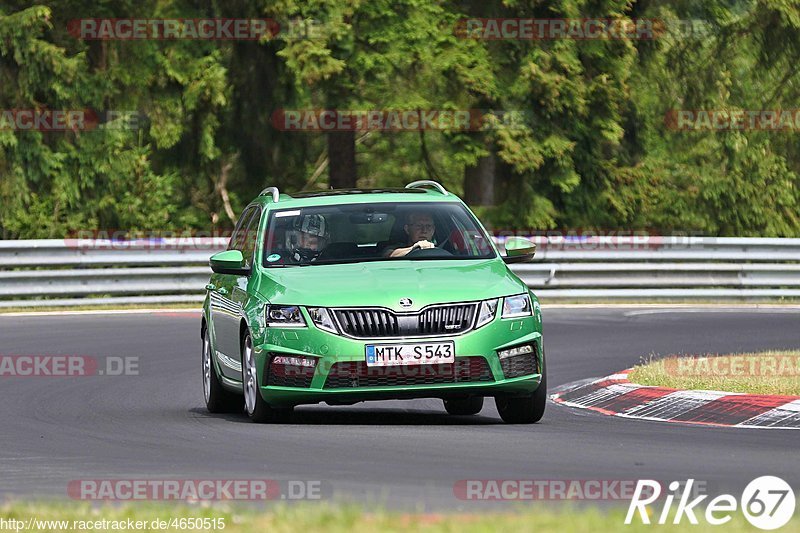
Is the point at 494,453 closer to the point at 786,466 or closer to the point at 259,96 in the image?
the point at 786,466

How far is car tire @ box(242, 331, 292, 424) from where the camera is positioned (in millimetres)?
11852

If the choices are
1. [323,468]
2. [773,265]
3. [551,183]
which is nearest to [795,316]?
[773,265]

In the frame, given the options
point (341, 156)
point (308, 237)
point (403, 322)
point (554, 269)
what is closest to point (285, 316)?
point (403, 322)

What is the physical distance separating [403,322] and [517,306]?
0.84 meters

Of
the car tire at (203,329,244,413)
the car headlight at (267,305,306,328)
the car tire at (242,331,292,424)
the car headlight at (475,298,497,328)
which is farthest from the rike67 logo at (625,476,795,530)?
the car tire at (203,329,244,413)

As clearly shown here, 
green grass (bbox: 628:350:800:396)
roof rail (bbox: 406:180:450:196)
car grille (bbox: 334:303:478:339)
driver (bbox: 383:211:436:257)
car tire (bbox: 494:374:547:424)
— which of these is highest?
roof rail (bbox: 406:180:450:196)

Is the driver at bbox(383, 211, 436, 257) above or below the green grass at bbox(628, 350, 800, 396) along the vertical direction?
above

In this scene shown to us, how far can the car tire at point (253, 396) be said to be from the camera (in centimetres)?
1185

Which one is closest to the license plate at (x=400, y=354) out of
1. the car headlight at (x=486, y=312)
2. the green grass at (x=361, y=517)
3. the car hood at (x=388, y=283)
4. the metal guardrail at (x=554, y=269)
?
the car hood at (x=388, y=283)

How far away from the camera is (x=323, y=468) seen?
9.24 m

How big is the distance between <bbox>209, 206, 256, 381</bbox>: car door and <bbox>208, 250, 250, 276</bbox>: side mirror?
0.22m

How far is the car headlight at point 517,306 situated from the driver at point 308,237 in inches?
61.8

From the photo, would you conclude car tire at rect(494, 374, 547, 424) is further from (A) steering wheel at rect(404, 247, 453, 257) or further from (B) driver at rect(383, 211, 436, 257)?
(B) driver at rect(383, 211, 436, 257)

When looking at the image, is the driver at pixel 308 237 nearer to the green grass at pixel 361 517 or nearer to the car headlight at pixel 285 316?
the car headlight at pixel 285 316
